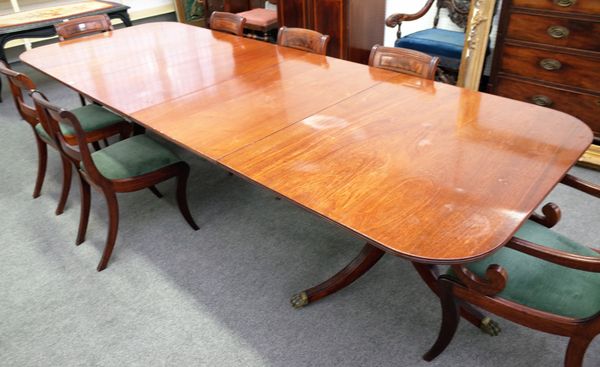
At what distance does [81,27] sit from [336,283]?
2547 mm

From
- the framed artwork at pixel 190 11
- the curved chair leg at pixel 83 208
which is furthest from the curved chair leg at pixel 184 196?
the framed artwork at pixel 190 11

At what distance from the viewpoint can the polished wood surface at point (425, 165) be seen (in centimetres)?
107

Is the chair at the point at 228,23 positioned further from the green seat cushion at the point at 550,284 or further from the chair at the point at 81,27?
the green seat cushion at the point at 550,284

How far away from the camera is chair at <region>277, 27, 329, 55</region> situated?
2318mm

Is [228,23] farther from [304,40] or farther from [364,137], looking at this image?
[364,137]

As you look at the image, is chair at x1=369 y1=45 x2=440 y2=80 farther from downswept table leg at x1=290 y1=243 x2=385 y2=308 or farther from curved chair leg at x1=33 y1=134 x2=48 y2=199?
curved chair leg at x1=33 y1=134 x2=48 y2=199

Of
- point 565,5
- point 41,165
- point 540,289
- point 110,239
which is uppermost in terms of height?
point 565,5

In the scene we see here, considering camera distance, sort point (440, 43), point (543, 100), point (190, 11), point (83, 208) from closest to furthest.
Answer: point (83, 208)
point (543, 100)
point (440, 43)
point (190, 11)

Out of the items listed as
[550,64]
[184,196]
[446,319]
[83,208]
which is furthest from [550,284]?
[83,208]

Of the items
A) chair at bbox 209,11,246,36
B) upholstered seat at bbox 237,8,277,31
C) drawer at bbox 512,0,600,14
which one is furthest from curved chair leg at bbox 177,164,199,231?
upholstered seat at bbox 237,8,277,31

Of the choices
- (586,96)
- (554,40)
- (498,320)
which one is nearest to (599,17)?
(554,40)

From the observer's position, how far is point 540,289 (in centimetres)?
121

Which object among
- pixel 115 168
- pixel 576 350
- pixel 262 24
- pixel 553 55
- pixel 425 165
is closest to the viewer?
pixel 576 350

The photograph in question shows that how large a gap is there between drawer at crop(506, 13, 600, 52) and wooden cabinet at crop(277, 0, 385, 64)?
130cm
